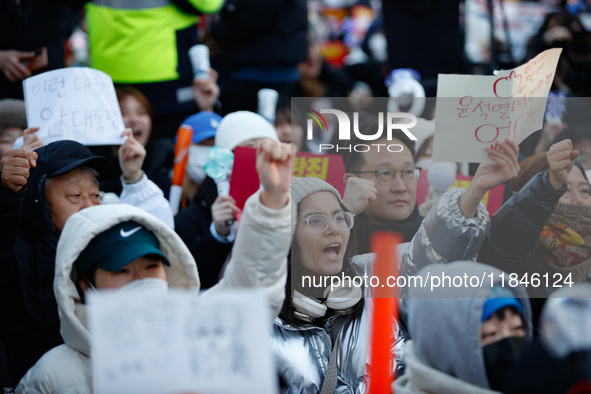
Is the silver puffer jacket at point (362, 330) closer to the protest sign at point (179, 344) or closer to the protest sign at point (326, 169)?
the protest sign at point (326, 169)

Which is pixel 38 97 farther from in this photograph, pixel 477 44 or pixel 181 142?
pixel 477 44

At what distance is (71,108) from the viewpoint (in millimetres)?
2787

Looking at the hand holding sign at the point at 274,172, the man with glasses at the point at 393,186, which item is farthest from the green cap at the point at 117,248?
the man with glasses at the point at 393,186

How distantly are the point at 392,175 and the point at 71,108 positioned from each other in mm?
1508

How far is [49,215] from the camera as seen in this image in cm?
242

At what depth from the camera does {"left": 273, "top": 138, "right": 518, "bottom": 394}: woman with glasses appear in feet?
6.77

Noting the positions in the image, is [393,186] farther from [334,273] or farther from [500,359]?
[500,359]

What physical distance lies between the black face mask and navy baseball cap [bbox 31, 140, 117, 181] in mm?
1655

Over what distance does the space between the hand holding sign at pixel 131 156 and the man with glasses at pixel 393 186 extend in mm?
1183

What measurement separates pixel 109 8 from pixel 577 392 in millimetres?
3517

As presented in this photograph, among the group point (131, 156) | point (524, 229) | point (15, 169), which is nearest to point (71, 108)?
point (131, 156)

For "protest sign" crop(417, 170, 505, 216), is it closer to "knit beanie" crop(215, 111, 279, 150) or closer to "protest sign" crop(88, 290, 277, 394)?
"protest sign" crop(88, 290, 277, 394)

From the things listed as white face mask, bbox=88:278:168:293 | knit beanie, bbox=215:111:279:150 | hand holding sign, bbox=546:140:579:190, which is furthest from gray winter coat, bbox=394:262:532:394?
knit beanie, bbox=215:111:279:150

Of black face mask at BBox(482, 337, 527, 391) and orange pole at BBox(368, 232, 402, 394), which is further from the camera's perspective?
black face mask at BBox(482, 337, 527, 391)
